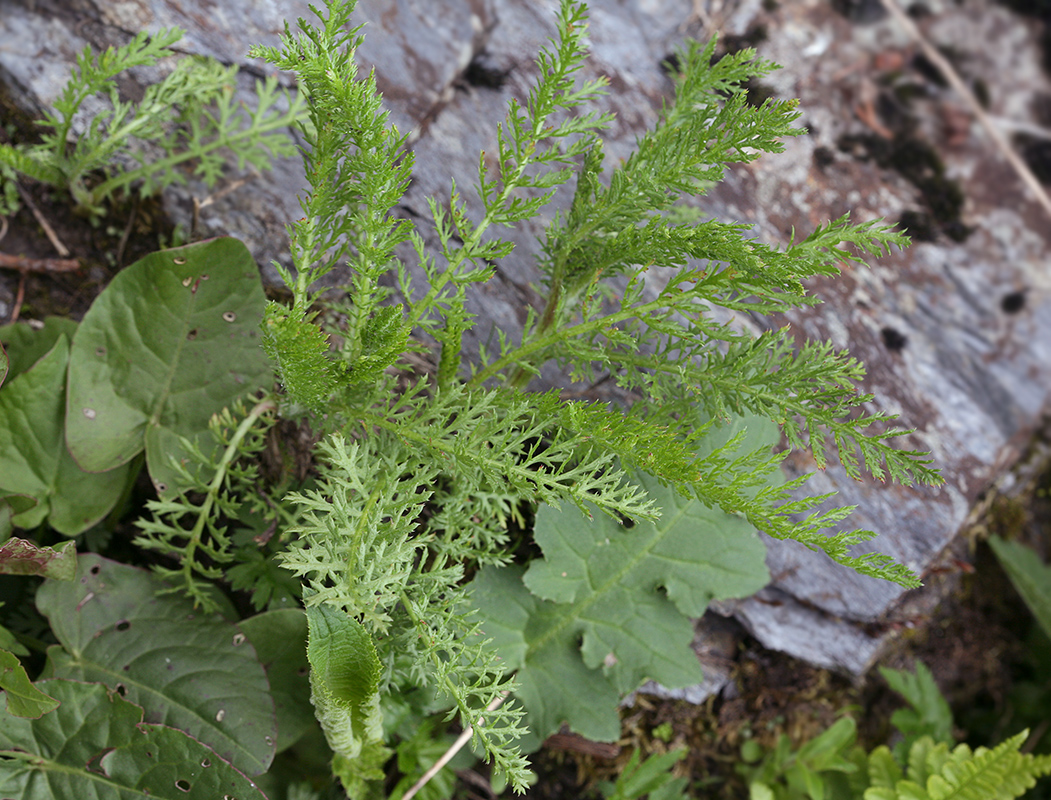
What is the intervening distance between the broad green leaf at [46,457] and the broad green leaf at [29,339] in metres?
0.12

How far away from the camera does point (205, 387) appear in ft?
6.84

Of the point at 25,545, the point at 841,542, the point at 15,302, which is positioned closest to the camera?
the point at 841,542

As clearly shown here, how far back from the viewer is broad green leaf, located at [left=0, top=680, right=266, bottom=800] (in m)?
1.77

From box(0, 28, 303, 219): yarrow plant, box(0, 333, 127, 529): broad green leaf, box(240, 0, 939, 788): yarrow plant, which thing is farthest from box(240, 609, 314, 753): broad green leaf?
box(0, 28, 303, 219): yarrow plant

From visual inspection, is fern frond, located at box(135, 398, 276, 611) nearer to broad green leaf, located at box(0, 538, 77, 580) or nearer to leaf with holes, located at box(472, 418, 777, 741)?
broad green leaf, located at box(0, 538, 77, 580)

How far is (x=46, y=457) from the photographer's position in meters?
2.06

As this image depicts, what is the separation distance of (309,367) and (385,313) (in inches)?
8.0

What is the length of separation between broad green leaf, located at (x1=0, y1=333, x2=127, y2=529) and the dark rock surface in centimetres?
68

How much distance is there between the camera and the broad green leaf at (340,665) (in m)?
1.47

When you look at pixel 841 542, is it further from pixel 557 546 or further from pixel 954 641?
pixel 954 641

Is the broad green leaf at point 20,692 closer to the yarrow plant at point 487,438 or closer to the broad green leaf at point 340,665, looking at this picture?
the yarrow plant at point 487,438

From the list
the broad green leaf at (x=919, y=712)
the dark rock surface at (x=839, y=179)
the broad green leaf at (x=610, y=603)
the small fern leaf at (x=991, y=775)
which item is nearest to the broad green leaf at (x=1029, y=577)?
the dark rock surface at (x=839, y=179)

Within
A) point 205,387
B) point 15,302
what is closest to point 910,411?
point 205,387

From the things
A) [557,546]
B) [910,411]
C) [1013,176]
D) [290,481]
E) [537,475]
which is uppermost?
[1013,176]
